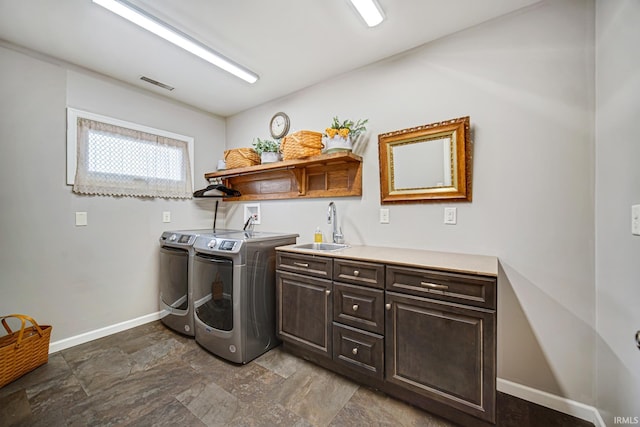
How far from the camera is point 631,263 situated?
1.13 meters

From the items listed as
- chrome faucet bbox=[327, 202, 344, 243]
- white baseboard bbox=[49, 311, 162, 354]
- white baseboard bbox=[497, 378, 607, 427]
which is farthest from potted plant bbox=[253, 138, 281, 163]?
white baseboard bbox=[497, 378, 607, 427]

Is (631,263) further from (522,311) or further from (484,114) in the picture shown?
(484,114)

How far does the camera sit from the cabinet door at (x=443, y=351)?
129cm

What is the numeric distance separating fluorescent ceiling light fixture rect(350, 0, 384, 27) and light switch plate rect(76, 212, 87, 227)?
283 cm

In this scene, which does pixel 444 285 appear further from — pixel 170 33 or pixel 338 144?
pixel 170 33

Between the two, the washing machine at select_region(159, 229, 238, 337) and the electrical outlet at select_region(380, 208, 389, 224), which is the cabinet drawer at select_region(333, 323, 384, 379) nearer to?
the electrical outlet at select_region(380, 208, 389, 224)

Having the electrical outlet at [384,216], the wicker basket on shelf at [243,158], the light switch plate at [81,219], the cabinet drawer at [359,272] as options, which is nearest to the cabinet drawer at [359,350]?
the cabinet drawer at [359,272]

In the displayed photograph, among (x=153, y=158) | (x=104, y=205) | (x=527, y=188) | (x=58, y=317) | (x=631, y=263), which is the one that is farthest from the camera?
(x=153, y=158)

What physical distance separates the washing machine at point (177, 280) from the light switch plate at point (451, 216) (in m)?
2.01

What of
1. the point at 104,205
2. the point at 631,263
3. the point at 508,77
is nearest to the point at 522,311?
the point at 631,263

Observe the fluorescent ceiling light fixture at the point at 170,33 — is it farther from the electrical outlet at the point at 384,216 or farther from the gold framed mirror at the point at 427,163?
the electrical outlet at the point at 384,216

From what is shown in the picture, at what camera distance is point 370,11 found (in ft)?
5.41

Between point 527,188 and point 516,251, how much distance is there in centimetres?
42

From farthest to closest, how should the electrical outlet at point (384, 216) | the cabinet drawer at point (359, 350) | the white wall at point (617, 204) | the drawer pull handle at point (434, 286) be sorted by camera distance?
the electrical outlet at point (384, 216), the cabinet drawer at point (359, 350), the drawer pull handle at point (434, 286), the white wall at point (617, 204)
